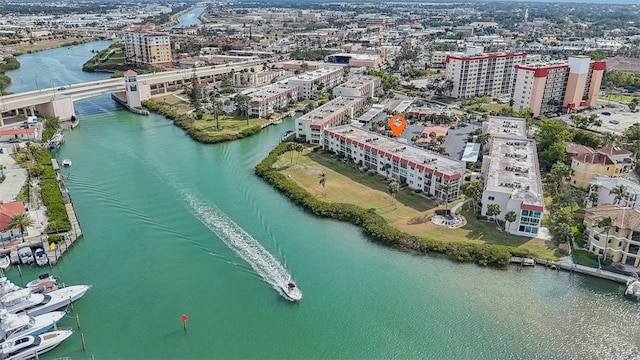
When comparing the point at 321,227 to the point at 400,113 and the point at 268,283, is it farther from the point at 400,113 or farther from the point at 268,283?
the point at 400,113

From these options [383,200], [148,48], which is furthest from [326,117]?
[148,48]

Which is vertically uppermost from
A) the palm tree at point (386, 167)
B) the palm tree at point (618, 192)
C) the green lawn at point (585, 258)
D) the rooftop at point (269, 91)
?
the rooftop at point (269, 91)

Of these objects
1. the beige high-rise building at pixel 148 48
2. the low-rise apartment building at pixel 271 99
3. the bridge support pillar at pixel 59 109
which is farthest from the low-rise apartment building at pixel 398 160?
the beige high-rise building at pixel 148 48

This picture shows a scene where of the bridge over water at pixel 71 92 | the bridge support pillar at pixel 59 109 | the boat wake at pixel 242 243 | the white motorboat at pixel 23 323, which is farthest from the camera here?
the bridge support pillar at pixel 59 109

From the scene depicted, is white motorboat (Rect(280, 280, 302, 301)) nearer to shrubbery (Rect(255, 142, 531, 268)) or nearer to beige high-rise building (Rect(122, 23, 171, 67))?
shrubbery (Rect(255, 142, 531, 268))

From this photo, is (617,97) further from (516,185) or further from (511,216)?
(511,216)

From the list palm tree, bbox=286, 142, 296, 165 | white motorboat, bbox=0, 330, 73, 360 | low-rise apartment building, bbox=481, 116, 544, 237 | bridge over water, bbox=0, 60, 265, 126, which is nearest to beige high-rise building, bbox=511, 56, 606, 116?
low-rise apartment building, bbox=481, 116, 544, 237

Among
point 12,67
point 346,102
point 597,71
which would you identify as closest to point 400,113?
point 346,102

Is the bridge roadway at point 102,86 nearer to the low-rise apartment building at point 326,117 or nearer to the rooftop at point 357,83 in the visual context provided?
the rooftop at point 357,83
